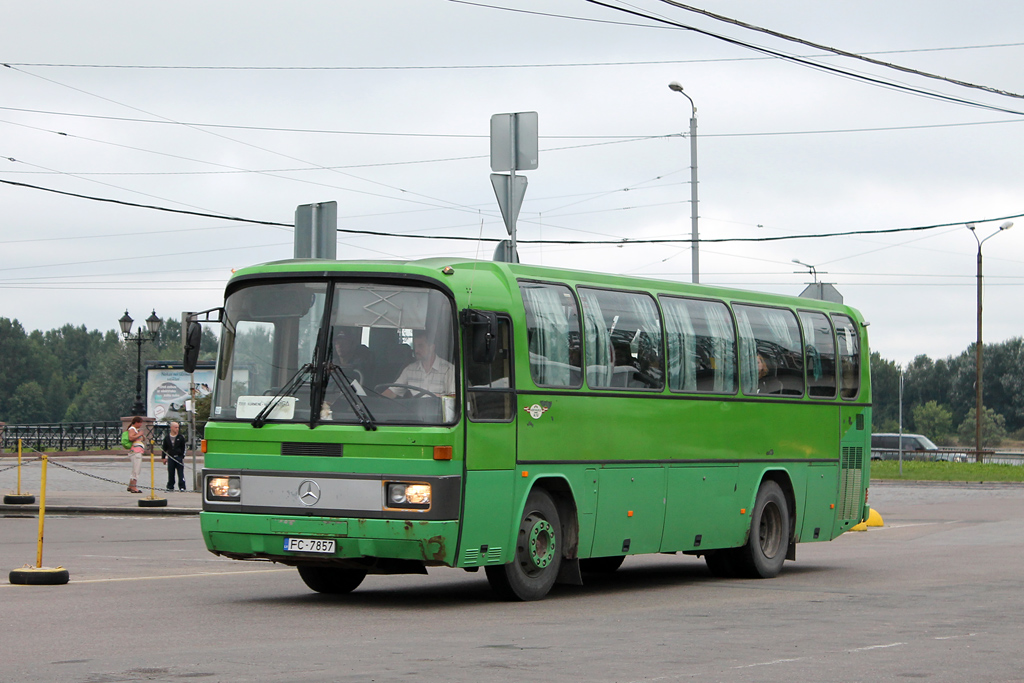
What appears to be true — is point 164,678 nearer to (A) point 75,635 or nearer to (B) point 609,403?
(A) point 75,635

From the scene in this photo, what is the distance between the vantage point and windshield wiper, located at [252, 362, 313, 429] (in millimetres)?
12656

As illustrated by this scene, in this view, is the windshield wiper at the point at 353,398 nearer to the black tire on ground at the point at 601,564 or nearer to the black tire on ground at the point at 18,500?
the black tire on ground at the point at 601,564

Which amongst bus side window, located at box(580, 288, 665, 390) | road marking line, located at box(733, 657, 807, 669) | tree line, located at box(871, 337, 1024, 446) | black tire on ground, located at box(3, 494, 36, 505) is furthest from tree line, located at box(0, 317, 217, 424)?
road marking line, located at box(733, 657, 807, 669)

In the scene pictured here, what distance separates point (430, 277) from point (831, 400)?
7.42 m

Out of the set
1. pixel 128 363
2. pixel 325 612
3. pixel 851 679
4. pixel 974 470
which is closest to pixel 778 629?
pixel 851 679

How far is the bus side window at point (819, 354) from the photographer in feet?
59.2

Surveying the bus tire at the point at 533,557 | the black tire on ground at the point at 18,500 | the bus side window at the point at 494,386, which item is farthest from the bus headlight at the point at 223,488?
the black tire on ground at the point at 18,500

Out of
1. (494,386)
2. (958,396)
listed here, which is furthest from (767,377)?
(958,396)

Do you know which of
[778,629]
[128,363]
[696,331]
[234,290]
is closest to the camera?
[778,629]

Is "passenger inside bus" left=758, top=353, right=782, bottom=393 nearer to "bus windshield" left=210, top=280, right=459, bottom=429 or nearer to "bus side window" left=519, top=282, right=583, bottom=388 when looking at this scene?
"bus side window" left=519, top=282, right=583, bottom=388

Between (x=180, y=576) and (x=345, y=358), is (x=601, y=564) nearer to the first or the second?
(x=180, y=576)

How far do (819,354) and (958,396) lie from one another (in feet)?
383

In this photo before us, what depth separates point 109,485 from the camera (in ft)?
136

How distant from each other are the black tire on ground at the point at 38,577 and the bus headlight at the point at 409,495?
13.6 feet
